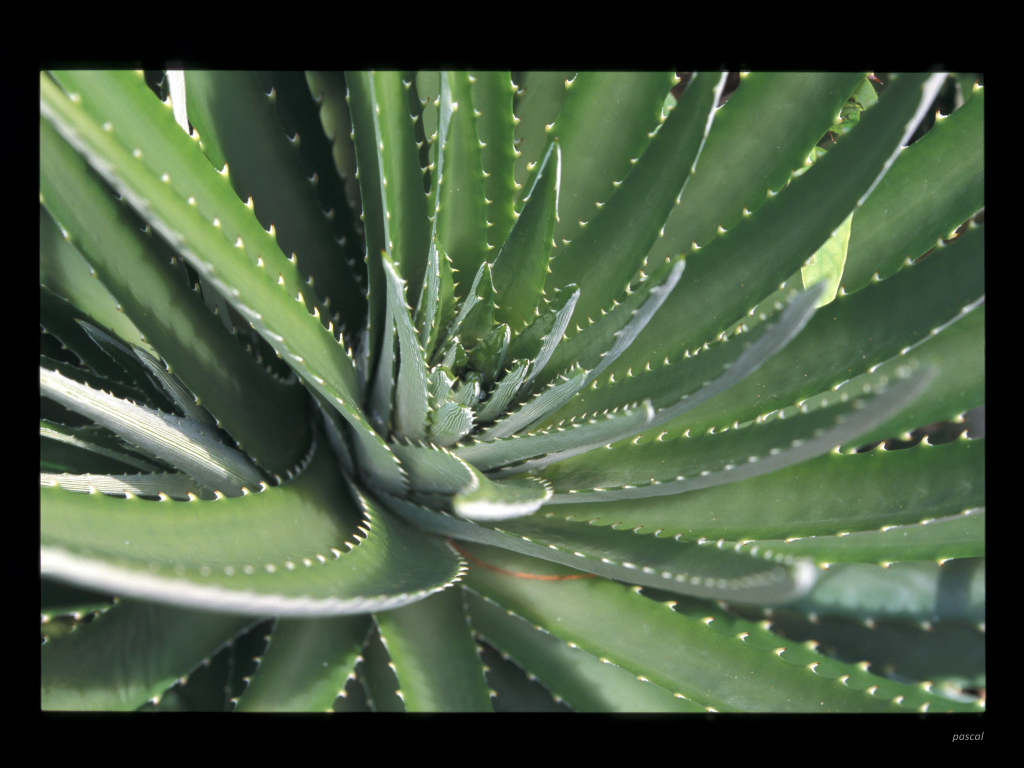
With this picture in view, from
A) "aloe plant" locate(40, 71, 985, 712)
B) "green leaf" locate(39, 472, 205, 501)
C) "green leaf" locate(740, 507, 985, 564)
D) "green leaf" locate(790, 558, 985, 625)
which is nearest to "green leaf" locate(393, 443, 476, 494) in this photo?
"aloe plant" locate(40, 71, 985, 712)

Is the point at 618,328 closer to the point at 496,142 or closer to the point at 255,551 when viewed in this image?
the point at 496,142

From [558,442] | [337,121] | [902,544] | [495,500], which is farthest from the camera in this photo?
[337,121]

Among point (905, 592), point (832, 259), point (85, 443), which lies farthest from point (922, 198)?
point (85, 443)

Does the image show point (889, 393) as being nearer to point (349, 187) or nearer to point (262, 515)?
point (262, 515)

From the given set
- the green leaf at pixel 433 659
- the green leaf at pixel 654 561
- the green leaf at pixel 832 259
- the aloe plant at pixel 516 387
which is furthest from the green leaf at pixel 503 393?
the green leaf at pixel 832 259

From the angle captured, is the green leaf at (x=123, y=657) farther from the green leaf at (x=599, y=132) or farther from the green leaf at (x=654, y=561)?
the green leaf at (x=599, y=132)

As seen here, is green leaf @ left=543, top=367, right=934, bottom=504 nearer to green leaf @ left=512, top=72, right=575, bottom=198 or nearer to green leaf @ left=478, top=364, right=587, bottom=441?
green leaf @ left=478, top=364, right=587, bottom=441
